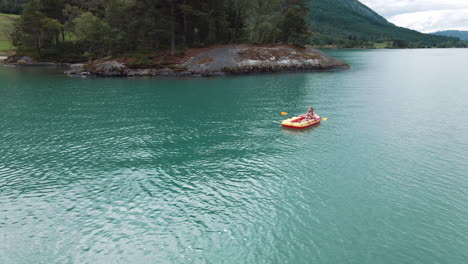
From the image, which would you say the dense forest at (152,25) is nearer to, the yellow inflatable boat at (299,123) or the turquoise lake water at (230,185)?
the turquoise lake water at (230,185)

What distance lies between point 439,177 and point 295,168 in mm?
11655

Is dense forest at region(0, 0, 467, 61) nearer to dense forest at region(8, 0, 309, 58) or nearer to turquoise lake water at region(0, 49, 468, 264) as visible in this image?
dense forest at region(8, 0, 309, 58)

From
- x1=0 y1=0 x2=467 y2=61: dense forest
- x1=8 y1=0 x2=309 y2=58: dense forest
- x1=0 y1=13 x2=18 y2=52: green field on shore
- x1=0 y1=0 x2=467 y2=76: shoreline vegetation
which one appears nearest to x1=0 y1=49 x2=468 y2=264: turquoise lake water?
x1=0 y1=0 x2=467 y2=76: shoreline vegetation

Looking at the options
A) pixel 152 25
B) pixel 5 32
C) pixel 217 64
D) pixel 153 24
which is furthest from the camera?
pixel 5 32

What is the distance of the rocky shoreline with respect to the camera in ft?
279

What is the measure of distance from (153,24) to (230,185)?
3055 inches

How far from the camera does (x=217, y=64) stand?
284 ft

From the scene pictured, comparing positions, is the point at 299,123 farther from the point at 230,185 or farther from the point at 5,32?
the point at 5,32

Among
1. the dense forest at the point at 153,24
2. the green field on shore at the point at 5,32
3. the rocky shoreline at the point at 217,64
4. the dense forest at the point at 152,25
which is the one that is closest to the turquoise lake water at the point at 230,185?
the rocky shoreline at the point at 217,64

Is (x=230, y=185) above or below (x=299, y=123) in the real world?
below

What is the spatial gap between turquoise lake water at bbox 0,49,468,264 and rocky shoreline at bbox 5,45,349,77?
39.4 meters

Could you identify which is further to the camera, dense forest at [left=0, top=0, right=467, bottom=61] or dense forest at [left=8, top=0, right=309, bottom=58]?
dense forest at [left=0, top=0, right=467, bottom=61]

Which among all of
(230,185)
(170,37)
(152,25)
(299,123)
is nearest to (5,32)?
(170,37)

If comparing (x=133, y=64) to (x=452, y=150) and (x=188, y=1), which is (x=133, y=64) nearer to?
(x=188, y=1)
